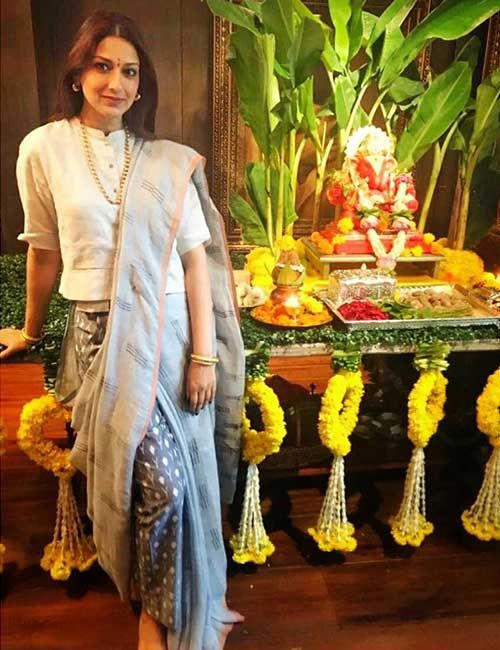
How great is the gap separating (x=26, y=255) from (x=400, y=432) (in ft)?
4.89

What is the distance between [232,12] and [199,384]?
96 centimetres

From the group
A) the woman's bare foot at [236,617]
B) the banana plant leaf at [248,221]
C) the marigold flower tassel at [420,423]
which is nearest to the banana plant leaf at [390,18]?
the banana plant leaf at [248,221]

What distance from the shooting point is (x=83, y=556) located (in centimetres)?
198

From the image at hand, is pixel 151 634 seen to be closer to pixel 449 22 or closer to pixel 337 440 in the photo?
pixel 337 440

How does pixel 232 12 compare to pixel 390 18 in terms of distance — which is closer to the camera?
pixel 232 12

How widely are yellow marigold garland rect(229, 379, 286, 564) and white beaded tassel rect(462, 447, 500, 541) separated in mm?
698

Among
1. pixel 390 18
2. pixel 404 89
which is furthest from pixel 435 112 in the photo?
pixel 390 18

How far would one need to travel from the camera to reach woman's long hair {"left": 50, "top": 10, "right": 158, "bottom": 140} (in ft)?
4.52

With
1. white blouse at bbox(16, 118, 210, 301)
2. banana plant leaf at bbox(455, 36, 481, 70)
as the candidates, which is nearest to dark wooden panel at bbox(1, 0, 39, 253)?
white blouse at bbox(16, 118, 210, 301)

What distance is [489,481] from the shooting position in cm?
210

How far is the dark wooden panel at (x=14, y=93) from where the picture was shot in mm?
1482

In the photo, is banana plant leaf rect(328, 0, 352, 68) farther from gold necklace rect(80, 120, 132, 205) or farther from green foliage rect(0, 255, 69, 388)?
green foliage rect(0, 255, 69, 388)

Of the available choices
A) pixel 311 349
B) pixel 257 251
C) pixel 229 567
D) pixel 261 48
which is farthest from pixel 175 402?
pixel 261 48

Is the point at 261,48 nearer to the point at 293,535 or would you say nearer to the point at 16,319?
the point at 16,319
